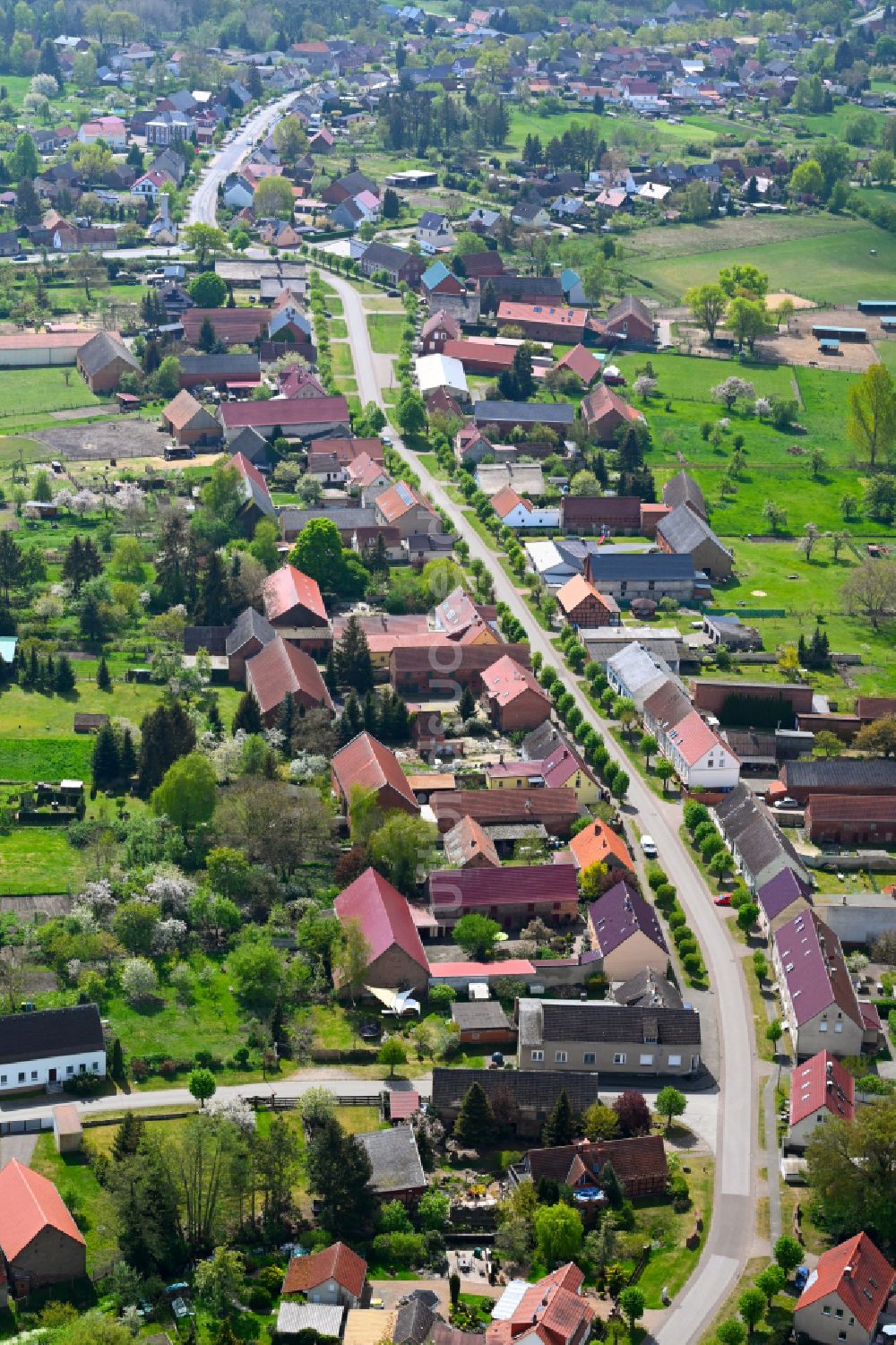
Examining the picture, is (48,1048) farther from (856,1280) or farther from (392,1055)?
(856,1280)

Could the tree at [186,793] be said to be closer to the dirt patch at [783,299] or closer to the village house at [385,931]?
the village house at [385,931]

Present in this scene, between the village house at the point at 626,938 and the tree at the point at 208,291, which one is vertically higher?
A: the village house at the point at 626,938

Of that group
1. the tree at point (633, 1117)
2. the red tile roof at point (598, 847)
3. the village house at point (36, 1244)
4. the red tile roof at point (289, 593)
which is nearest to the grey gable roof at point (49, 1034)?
the village house at point (36, 1244)

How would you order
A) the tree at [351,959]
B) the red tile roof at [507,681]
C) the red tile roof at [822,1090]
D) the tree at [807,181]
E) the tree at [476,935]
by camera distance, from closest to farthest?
the red tile roof at [822,1090] → the tree at [351,959] → the tree at [476,935] → the red tile roof at [507,681] → the tree at [807,181]

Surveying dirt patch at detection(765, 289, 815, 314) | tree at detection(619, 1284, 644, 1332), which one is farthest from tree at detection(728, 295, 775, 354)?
tree at detection(619, 1284, 644, 1332)

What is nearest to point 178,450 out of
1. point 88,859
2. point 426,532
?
point 426,532

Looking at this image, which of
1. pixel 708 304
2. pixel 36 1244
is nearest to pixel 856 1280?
pixel 36 1244
